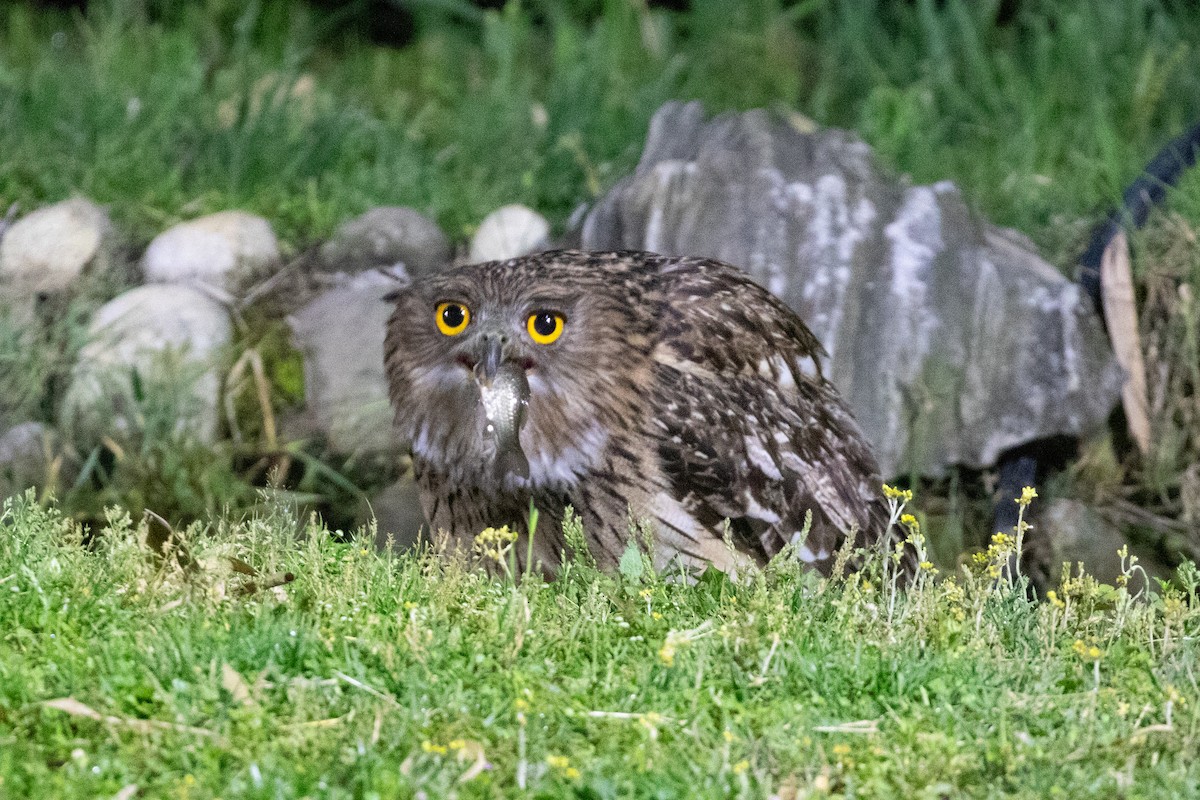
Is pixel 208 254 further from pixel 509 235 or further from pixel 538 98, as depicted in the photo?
pixel 538 98

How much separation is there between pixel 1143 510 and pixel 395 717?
3395 mm

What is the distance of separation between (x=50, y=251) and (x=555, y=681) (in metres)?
3.31

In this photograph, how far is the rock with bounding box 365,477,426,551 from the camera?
467 centimetres

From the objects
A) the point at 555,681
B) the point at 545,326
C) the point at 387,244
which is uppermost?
the point at 545,326

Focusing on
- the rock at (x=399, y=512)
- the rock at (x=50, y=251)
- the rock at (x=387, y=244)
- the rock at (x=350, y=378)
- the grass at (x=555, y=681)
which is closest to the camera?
the grass at (x=555, y=681)

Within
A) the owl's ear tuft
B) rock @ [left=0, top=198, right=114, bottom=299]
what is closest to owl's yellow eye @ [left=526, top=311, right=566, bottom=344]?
the owl's ear tuft

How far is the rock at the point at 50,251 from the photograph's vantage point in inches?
200

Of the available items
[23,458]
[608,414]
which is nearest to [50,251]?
[23,458]

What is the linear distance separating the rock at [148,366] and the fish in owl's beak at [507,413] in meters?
1.84

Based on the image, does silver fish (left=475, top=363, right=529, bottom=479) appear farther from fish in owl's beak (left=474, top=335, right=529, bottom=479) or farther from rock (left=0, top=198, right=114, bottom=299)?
rock (left=0, top=198, right=114, bottom=299)

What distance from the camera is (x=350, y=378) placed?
16.3 feet

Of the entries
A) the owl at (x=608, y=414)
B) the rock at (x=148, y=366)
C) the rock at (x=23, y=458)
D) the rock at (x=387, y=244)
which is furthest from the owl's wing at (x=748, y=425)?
the rock at (x=23, y=458)

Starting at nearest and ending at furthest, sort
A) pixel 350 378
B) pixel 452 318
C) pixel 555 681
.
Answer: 1. pixel 555 681
2. pixel 452 318
3. pixel 350 378

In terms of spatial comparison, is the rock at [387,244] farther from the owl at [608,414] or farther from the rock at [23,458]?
the owl at [608,414]
